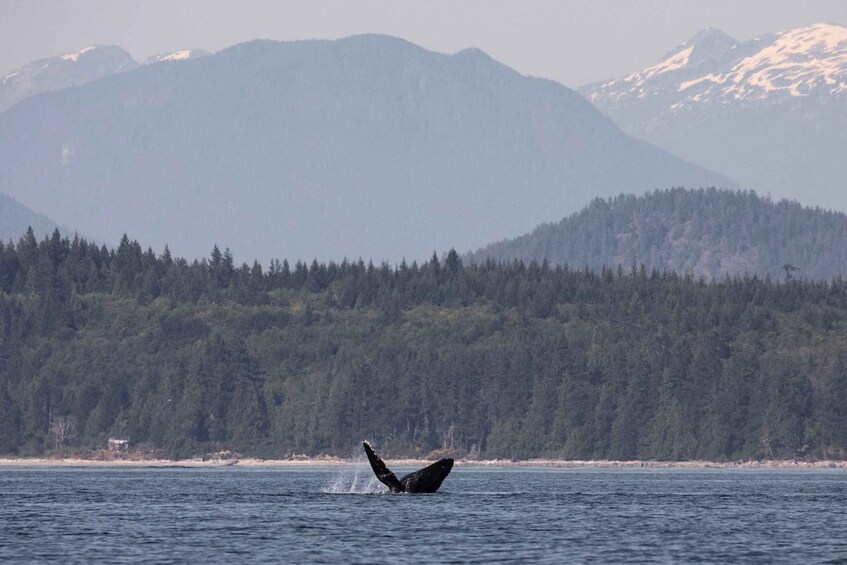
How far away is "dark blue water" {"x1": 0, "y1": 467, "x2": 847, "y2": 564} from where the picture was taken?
96.9m

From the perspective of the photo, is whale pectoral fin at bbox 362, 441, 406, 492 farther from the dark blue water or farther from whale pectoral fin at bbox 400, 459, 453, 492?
the dark blue water

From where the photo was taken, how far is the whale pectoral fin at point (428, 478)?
141m

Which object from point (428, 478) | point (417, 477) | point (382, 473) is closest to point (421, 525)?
point (382, 473)

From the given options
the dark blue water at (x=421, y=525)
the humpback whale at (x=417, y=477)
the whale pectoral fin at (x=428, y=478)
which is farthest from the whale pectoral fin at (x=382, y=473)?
the dark blue water at (x=421, y=525)

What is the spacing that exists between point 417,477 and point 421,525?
3169cm

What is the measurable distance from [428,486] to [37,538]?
46.0m

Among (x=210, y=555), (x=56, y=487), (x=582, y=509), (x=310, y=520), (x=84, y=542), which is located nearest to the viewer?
(x=210, y=555)

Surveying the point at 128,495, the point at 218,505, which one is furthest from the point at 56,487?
the point at 218,505

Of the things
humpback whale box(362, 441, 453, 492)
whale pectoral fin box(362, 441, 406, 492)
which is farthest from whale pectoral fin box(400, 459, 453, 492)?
whale pectoral fin box(362, 441, 406, 492)

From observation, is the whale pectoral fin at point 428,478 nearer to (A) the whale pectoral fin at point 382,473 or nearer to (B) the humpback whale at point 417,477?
(B) the humpback whale at point 417,477

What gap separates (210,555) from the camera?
9575 centimetres

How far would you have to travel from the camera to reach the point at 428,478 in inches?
5645

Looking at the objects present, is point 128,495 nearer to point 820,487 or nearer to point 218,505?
point 218,505

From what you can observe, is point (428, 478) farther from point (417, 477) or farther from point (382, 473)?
point (382, 473)
